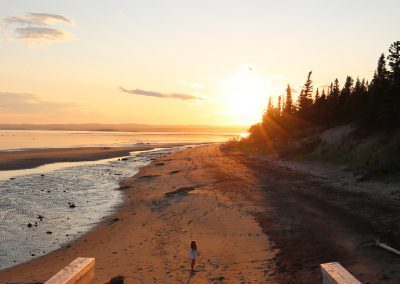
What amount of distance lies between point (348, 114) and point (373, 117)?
11.1m

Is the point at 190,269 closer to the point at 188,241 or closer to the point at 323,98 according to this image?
the point at 188,241

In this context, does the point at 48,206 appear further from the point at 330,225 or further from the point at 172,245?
the point at 330,225

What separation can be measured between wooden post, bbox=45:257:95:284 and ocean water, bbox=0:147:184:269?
40.4 ft

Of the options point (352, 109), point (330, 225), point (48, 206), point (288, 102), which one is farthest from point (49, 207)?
point (288, 102)

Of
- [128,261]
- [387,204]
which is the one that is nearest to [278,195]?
[387,204]

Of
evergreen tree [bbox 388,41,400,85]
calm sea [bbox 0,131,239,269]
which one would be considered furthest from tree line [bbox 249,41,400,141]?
calm sea [bbox 0,131,239,269]

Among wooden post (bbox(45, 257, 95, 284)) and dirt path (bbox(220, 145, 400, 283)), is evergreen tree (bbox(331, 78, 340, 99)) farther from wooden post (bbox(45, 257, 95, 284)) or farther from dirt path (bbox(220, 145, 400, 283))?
wooden post (bbox(45, 257, 95, 284))

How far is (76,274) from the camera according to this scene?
5.73m

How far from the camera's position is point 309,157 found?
4628cm

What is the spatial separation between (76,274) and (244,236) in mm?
12855

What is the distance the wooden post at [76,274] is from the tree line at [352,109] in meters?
35.8

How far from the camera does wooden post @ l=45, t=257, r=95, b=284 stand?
212 inches

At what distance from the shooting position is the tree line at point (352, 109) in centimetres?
3931

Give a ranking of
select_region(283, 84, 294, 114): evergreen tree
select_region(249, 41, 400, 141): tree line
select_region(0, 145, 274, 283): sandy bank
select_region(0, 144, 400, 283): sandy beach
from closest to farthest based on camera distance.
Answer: select_region(0, 144, 400, 283): sandy beach < select_region(0, 145, 274, 283): sandy bank < select_region(249, 41, 400, 141): tree line < select_region(283, 84, 294, 114): evergreen tree
